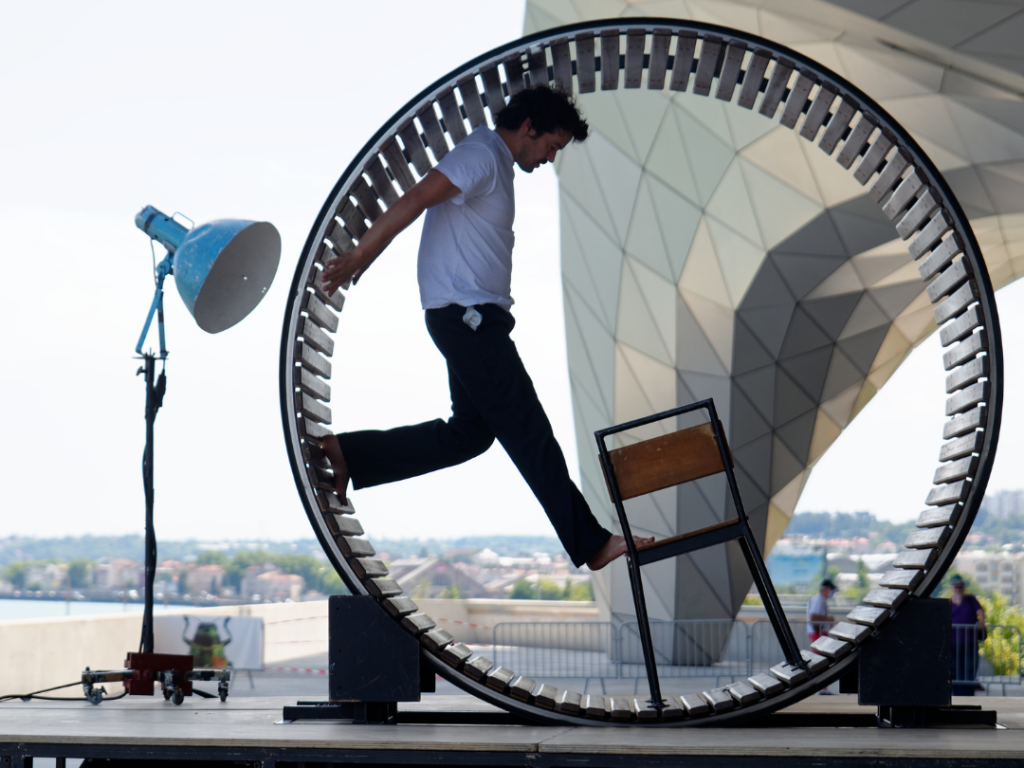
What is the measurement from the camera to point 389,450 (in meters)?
4.30

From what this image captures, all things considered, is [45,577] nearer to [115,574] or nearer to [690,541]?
[115,574]

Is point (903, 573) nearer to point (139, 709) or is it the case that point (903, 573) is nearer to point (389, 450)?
point (389, 450)

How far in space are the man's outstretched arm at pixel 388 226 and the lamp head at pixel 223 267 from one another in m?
2.08

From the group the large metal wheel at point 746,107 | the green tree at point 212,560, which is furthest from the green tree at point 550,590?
the large metal wheel at point 746,107


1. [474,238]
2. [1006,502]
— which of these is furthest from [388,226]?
[1006,502]

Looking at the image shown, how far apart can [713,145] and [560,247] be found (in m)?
5.83

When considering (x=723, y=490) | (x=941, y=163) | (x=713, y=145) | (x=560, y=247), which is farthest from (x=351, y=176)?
(x=560, y=247)

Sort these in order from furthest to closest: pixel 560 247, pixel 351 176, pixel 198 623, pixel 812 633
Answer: pixel 560 247, pixel 198 623, pixel 812 633, pixel 351 176

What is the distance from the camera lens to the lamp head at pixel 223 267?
5637 mm

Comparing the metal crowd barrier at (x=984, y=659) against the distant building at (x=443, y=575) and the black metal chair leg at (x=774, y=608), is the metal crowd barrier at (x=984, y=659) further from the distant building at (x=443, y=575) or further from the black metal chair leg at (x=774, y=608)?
the distant building at (x=443, y=575)

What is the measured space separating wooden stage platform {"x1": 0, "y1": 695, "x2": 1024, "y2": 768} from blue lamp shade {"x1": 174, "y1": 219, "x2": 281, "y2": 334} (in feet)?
8.87

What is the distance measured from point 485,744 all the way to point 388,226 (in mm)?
2091

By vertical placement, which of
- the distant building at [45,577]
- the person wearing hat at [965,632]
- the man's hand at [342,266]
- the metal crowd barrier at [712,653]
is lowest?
the distant building at [45,577]

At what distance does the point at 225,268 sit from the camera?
576 centimetres
